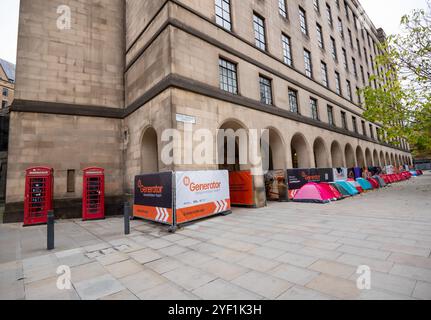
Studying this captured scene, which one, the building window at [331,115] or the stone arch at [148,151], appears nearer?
the stone arch at [148,151]

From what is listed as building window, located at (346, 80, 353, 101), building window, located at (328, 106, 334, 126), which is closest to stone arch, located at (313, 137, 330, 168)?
building window, located at (328, 106, 334, 126)

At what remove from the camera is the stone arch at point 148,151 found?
11.4 metres

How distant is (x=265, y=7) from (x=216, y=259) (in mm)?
17617

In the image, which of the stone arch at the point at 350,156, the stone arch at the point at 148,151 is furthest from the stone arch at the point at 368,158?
the stone arch at the point at 148,151

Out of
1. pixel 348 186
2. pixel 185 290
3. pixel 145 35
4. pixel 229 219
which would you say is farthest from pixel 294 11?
pixel 185 290

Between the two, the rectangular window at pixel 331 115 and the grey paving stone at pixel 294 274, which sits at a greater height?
the rectangular window at pixel 331 115

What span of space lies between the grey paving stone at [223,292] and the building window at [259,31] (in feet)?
50.1

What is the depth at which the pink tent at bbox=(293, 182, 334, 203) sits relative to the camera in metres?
11.8

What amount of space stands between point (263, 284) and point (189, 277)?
1244 mm

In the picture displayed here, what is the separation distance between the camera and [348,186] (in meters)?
14.6

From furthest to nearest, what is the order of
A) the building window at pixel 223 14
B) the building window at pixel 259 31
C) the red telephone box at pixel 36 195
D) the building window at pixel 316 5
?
the building window at pixel 316 5
the building window at pixel 259 31
the building window at pixel 223 14
the red telephone box at pixel 36 195

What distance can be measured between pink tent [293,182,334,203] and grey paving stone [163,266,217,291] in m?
10.0

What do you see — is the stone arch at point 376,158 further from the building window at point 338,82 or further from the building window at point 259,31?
the building window at point 259,31

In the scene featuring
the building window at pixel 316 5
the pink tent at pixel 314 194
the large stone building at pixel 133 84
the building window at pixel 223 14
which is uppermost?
the building window at pixel 316 5
